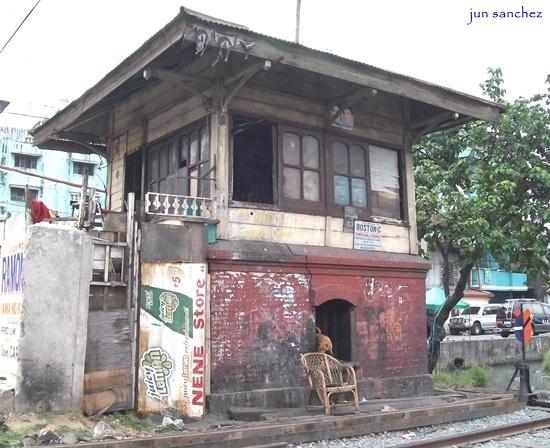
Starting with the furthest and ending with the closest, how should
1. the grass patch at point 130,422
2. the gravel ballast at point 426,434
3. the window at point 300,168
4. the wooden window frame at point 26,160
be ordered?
the wooden window frame at point 26,160
the window at point 300,168
the gravel ballast at point 426,434
the grass patch at point 130,422

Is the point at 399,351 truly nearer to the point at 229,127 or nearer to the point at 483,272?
the point at 229,127

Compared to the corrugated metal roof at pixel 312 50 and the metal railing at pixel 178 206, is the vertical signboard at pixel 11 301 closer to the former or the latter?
the metal railing at pixel 178 206

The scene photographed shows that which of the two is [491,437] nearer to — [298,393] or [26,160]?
[298,393]

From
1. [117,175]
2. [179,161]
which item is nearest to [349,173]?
[179,161]

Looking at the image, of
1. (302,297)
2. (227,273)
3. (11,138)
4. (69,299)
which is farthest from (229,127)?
(11,138)

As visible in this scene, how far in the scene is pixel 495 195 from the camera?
14.0 meters

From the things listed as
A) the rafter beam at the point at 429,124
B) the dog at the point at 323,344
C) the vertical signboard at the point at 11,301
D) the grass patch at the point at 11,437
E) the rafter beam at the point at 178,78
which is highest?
the rafter beam at the point at 429,124

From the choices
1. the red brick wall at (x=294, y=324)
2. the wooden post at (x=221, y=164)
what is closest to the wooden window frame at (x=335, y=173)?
the red brick wall at (x=294, y=324)

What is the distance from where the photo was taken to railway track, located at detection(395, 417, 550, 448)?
823cm

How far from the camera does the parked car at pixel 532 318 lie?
30.3 meters

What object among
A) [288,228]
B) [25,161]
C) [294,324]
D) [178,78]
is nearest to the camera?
[178,78]

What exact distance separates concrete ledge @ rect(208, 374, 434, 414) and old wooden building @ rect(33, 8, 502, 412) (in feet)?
0.10

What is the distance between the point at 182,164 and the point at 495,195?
24.5 feet

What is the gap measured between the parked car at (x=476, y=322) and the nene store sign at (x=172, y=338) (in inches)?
1062
